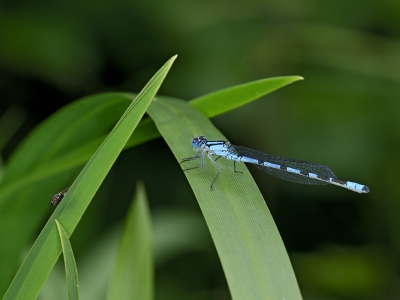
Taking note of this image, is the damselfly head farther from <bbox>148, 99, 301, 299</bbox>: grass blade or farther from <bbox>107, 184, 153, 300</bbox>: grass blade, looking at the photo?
<bbox>107, 184, 153, 300</bbox>: grass blade

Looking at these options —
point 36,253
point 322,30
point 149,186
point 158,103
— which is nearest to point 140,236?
point 158,103

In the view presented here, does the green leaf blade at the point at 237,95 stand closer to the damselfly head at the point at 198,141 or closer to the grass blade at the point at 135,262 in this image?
the damselfly head at the point at 198,141

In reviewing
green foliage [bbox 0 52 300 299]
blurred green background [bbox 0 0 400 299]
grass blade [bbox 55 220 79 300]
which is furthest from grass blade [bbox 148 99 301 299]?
blurred green background [bbox 0 0 400 299]

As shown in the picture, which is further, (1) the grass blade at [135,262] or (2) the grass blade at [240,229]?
(1) the grass blade at [135,262]

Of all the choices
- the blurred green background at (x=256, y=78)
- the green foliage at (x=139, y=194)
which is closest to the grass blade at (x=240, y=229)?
the green foliage at (x=139, y=194)

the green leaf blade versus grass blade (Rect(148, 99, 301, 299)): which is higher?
the green leaf blade

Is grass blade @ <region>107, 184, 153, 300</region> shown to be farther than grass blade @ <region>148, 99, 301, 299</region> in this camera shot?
Yes
